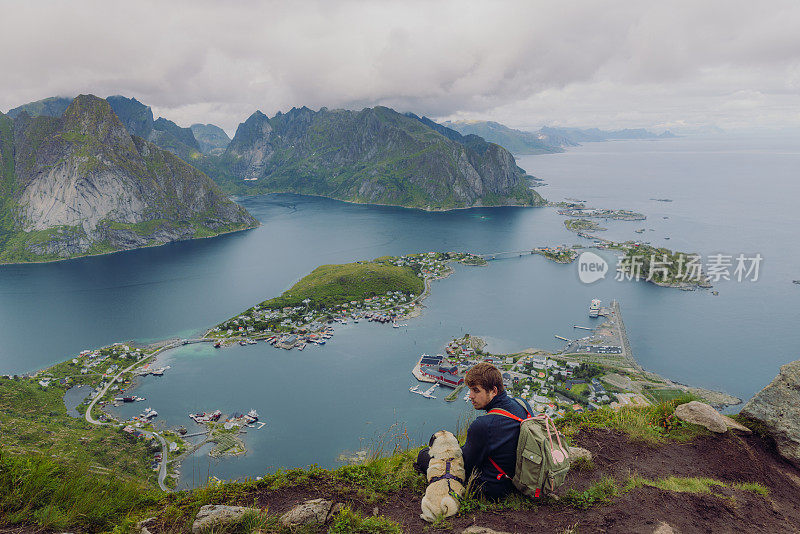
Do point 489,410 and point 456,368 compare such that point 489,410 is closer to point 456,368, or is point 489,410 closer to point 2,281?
point 456,368

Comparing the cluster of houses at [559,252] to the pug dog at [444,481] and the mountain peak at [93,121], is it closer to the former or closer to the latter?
the pug dog at [444,481]

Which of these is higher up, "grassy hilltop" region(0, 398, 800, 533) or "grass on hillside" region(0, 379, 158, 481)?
"grassy hilltop" region(0, 398, 800, 533)

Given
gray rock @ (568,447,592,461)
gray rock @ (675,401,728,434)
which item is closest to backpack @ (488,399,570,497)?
gray rock @ (568,447,592,461)

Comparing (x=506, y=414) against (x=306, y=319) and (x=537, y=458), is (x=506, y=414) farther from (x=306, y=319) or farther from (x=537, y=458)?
(x=306, y=319)

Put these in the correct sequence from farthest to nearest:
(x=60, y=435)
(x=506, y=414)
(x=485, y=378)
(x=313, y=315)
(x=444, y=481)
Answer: (x=313, y=315) < (x=60, y=435) < (x=444, y=481) < (x=485, y=378) < (x=506, y=414)

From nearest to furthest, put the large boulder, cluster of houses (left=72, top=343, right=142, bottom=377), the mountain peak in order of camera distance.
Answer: the large boulder
cluster of houses (left=72, top=343, right=142, bottom=377)
the mountain peak

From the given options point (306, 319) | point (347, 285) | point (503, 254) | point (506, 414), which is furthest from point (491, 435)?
point (503, 254)

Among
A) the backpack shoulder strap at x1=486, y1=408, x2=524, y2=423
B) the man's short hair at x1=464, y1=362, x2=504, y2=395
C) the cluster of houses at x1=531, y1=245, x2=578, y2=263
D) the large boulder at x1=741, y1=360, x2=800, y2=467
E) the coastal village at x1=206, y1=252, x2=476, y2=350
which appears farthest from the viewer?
the cluster of houses at x1=531, y1=245, x2=578, y2=263

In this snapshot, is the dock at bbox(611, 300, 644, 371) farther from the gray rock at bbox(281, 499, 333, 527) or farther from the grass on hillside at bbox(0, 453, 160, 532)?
the grass on hillside at bbox(0, 453, 160, 532)
